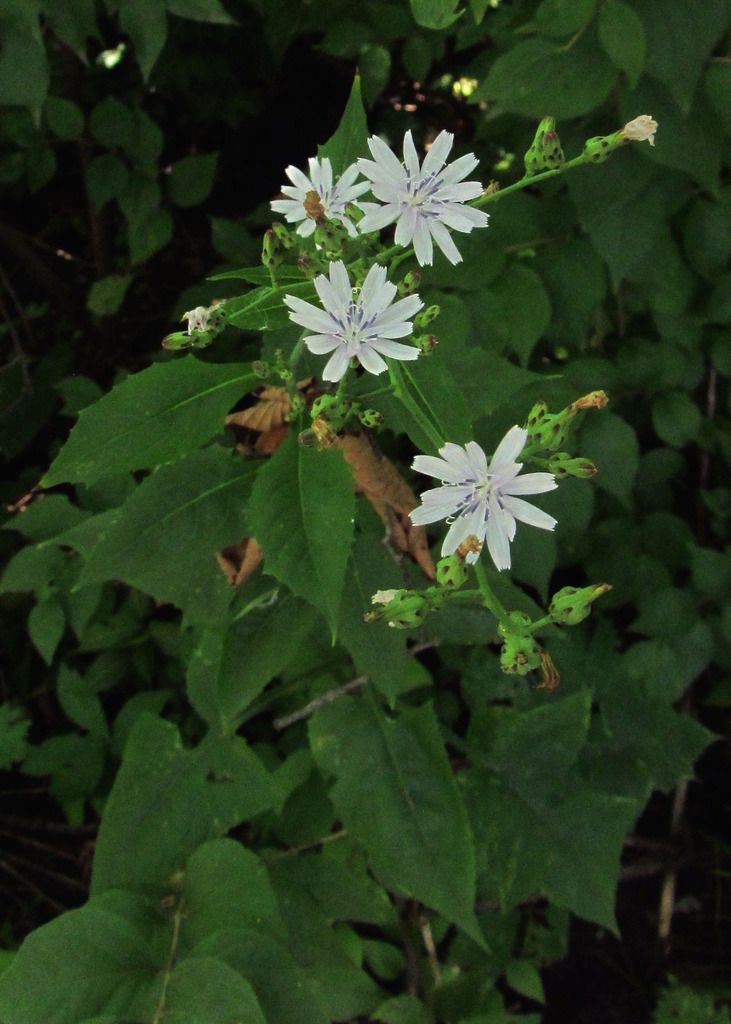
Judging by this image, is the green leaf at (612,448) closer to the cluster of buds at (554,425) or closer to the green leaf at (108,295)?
the cluster of buds at (554,425)

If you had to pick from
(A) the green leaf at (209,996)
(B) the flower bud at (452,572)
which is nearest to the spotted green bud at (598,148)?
(B) the flower bud at (452,572)

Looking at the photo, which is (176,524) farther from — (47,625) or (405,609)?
(47,625)

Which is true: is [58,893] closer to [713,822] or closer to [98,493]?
[98,493]

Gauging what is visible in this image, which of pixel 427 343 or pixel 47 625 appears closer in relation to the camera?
pixel 427 343

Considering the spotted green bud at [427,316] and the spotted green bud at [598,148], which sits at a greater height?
the spotted green bud at [598,148]

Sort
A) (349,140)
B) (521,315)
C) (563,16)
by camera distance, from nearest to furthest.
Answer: (349,140) → (563,16) → (521,315)

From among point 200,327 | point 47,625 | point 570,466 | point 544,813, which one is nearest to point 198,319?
point 200,327

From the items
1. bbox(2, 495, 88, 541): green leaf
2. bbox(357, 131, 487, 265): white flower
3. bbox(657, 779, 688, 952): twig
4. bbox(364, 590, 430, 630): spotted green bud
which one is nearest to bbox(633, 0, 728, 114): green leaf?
bbox(357, 131, 487, 265): white flower
